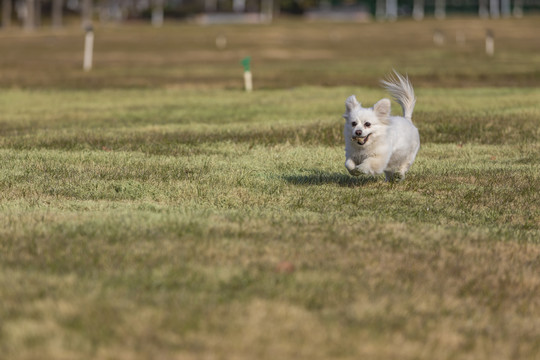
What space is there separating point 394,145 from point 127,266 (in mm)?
5645

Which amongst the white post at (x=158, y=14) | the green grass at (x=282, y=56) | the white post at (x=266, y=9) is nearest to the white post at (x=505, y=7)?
the green grass at (x=282, y=56)

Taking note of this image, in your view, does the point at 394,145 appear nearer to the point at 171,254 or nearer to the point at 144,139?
the point at 171,254

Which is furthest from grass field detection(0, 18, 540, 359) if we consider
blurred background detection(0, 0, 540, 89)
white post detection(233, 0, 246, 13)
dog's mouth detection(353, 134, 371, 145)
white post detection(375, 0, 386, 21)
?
white post detection(233, 0, 246, 13)

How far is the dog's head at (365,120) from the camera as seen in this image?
1112cm

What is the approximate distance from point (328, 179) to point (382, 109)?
2.17 metres

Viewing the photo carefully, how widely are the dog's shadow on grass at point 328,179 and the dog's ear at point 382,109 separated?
1.55 meters

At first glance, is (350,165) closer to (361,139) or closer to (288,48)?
(361,139)

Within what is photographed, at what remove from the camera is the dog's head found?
11.1 m

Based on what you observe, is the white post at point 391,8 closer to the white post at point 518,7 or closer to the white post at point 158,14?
the white post at point 518,7

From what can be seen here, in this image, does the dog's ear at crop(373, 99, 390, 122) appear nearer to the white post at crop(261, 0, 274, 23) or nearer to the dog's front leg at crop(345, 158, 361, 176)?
the dog's front leg at crop(345, 158, 361, 176)

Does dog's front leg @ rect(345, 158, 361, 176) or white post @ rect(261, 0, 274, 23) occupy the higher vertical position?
white post @ rect(261, 0, 274, 23)

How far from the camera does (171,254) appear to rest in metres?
7.73

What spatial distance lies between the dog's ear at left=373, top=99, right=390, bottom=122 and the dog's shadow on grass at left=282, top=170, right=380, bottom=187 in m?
1.55

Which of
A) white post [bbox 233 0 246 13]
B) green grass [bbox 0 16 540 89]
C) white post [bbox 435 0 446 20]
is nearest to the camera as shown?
green grass [bbox 0 16 540 89]
